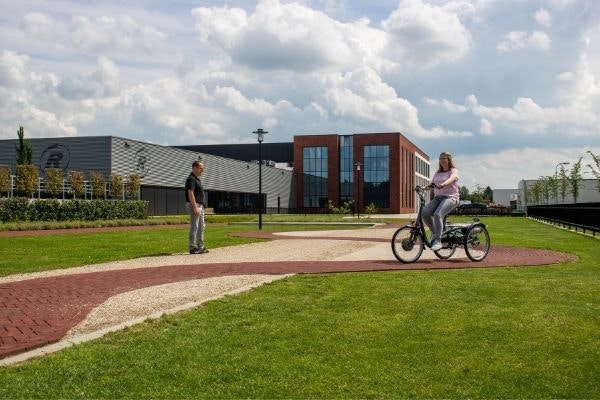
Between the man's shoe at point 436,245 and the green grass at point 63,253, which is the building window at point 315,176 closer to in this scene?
the green grass at point 63,253

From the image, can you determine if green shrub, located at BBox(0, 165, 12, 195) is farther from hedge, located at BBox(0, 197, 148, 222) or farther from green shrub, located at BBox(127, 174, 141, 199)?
green shrub, located at BBox(127, 174, 141, 199)

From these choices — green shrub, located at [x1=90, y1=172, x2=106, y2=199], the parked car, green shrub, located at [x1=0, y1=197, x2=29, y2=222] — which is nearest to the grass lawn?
green shrub, located at [x1=0, y1=197, x2=29, y2=222]

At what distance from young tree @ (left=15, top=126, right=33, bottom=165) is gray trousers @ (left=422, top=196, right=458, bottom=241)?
4294 centimetres

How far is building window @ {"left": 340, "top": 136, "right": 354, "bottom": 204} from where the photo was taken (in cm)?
8388

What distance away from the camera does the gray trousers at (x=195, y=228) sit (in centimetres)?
1280

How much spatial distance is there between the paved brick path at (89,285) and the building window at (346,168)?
70.6 metres

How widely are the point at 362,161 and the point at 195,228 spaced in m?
71.3

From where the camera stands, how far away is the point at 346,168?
8444cm

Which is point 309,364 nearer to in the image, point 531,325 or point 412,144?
point 531,325

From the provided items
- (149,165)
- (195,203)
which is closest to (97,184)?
(149,165)

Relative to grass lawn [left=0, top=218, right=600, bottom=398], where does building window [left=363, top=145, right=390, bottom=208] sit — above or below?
above

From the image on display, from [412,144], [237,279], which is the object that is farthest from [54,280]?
[412,144]

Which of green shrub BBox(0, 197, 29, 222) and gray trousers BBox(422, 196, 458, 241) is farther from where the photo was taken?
green shrub BBox(0, 197, 29, 222)

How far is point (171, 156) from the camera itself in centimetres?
5531
